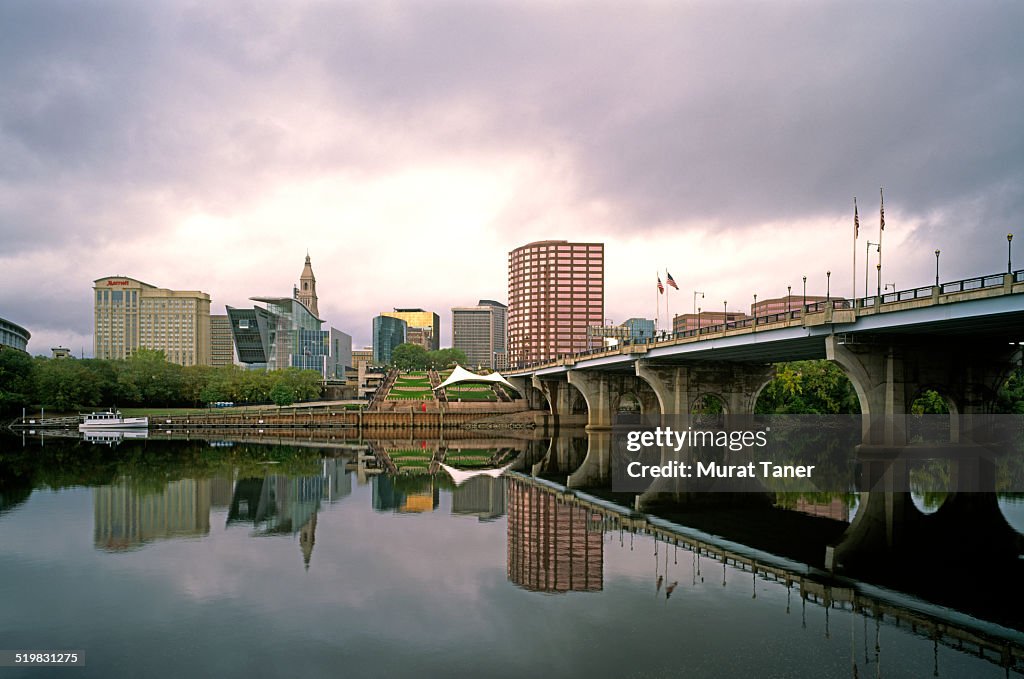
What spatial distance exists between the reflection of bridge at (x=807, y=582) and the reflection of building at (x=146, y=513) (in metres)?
16.2

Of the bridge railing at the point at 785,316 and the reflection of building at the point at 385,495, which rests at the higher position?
the bridge railing at the point at 785,316

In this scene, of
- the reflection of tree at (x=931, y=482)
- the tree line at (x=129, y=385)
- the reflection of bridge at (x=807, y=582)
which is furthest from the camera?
the tree line at (x=129, y=385)

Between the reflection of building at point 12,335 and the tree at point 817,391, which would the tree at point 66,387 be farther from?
the tree at point 817,391

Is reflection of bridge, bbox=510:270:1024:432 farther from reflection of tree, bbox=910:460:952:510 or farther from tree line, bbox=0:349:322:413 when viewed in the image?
tree line, bbox=0:349:322:413

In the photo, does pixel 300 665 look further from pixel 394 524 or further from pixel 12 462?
pixel 12 462

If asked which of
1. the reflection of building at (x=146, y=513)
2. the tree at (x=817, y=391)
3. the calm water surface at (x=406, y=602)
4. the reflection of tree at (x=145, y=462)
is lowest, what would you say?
the reflection of tree at (x=145, y=462)

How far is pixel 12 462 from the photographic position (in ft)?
194

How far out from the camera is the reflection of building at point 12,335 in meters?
163

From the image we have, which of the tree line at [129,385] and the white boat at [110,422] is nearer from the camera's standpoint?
the white boat at [110,422]

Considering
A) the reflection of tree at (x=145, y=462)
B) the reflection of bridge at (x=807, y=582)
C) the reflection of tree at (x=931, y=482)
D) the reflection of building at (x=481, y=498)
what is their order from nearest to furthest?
1. the reflection of bridge at (x=807, y=582)
2. the reflection of building at (x=481, y=498)
3. the reflection of tree at (x=931, y=482)
4. the reflection of tree at (x=145, y=462)

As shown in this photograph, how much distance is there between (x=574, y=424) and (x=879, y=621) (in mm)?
97237

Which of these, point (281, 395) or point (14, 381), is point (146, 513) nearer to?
point (14, 381)

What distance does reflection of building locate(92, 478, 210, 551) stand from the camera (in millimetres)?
29891

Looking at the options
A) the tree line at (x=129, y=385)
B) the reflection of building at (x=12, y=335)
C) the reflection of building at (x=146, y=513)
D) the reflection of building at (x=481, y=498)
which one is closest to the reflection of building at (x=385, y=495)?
the reflection of building at (x=481, y=498)
